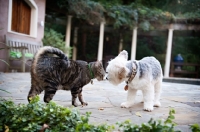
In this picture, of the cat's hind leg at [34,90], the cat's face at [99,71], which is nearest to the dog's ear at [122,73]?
the cat's face at [99,71]

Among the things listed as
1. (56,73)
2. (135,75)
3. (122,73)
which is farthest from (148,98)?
(56,73)

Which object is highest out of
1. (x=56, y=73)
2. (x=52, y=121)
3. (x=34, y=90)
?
(x=56, y=73)

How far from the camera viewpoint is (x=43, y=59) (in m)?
2.69

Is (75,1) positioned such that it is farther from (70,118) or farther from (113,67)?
(70,118)

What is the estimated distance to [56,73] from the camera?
2754mm

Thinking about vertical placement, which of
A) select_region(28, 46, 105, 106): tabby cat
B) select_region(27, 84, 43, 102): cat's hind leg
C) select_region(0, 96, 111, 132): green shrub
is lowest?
select_region(0, 96, 111, 132): green shrub

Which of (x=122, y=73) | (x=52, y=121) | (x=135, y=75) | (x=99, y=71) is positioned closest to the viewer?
A: (x=52, y=121)

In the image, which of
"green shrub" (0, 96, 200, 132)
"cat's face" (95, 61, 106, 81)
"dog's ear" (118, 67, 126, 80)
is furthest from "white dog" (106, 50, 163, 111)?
"green shrub" (0, 96, 200, 132)

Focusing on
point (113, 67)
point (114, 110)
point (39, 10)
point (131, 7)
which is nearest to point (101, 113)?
point (114, 110)

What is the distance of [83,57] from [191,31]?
7699 millimetres

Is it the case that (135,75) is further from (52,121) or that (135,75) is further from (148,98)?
(52,121)

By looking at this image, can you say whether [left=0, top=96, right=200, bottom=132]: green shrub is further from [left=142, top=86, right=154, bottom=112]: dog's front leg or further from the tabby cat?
[left=142, top=86, right=154, bottom=112]: dog's front leg

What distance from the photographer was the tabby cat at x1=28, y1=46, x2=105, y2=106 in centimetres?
267

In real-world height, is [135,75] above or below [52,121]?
above
